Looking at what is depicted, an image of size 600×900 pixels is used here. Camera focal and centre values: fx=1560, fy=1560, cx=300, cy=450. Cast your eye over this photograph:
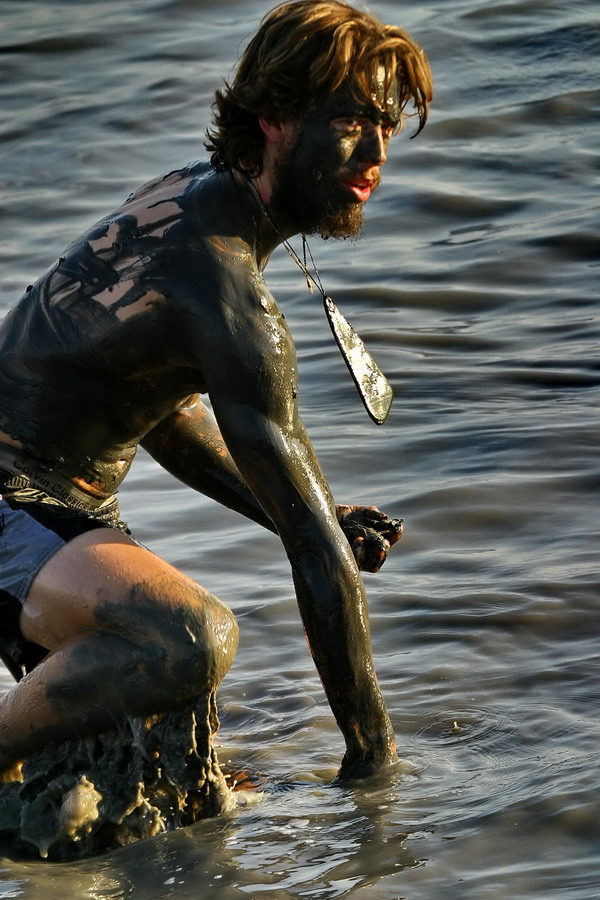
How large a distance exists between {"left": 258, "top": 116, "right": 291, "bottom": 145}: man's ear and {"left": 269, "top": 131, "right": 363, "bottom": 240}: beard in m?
0.03

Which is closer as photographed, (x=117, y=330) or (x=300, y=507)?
(x=300, y=507)

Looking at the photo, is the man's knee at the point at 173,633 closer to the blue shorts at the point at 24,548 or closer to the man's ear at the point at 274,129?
the blue shorts at the point at 24,548

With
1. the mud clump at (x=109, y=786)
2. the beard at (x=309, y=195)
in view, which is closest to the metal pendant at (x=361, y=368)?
the beard at (x=309, y=195)

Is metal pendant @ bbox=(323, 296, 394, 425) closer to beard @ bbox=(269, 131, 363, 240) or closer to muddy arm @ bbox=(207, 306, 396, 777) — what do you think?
beard @ bbox=(269, 131, 363, 240)

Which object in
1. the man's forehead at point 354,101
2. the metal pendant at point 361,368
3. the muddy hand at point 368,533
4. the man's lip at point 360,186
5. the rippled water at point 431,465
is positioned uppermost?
the man's forehead at point 354,101

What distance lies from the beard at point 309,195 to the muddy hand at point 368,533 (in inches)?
27.2

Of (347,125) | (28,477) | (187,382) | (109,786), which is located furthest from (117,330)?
(109,786)

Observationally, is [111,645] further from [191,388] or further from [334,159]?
[334,159]

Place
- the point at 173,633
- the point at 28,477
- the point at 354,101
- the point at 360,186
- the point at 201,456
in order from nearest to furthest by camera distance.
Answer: the point at 173,633 < the point at 354,101 < the point at 360,186 < the point at 28,477 < the point at 201,456

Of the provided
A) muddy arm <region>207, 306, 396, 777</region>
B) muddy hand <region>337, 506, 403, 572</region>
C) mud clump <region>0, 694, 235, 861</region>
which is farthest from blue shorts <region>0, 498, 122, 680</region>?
muddy hand <region>337, 506, 403, 572</region>

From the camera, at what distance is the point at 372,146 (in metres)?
3.44

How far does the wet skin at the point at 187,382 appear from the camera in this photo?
10.7ft

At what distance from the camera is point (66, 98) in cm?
1207

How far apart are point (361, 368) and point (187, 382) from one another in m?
0.44
